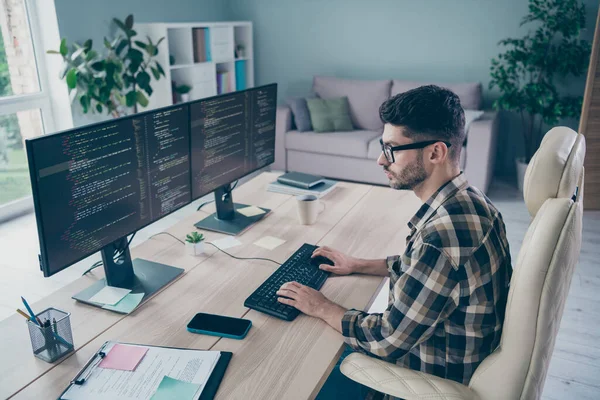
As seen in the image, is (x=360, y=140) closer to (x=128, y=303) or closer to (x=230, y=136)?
(x=230, y=136)

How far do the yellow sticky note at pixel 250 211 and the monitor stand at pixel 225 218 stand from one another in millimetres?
16

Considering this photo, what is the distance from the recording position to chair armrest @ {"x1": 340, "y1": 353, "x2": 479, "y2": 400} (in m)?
1.12

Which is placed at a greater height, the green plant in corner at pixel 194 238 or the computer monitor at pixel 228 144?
the computer monitor at pixel 228 144

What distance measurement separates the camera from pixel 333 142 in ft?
14.7

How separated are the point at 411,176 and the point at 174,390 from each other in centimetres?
76

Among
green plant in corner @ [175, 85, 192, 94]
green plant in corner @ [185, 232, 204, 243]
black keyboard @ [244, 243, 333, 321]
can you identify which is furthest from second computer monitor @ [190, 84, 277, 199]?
green plant in corner @ [175, 85, 192, 94]

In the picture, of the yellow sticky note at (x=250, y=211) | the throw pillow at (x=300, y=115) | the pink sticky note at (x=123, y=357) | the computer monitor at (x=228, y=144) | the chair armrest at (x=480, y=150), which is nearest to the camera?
the pink sticky note at (x=123, y=357)

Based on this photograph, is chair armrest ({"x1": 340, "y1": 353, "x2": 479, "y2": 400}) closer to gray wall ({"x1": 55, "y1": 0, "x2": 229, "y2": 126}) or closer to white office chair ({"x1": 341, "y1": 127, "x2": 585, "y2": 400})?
white office chair ({"x1": 341, "y1": 127, "x2": 585, "y2": 400})

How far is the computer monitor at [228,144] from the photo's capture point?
65.9 inches

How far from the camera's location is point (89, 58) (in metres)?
3.72

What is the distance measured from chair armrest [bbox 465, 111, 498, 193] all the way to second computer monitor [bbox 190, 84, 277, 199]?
238 cm

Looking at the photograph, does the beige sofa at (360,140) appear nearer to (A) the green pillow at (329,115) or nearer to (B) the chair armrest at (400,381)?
(A) the green pillow at (329,115)

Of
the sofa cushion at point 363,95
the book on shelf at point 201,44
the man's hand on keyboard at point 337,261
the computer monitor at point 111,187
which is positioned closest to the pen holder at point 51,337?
the computer monitor at point 111,187

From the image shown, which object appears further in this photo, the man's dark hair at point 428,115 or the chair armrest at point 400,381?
the man's dark hair at point 428,115
